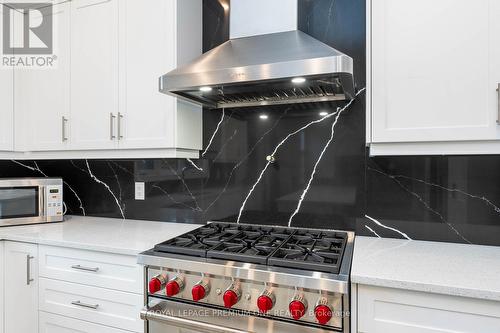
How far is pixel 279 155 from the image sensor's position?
179 cm

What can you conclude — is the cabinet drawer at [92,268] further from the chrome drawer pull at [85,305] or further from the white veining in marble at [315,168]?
the white veining in marble at [315,168]

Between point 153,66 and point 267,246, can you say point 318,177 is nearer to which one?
point 267,246

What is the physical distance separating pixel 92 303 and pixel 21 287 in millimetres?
497

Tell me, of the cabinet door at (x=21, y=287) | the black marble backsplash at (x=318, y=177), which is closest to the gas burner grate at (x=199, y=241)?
the black marble backsplash at (x=318, y=177)

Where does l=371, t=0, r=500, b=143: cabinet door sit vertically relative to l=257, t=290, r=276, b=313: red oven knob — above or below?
above

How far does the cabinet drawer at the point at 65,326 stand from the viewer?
1482 millimetres

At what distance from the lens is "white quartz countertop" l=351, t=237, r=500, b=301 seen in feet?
3.18

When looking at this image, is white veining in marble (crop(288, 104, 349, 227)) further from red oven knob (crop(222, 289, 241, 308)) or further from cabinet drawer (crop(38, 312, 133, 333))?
cabinet drawer (crop(38, 312, 133, 333))

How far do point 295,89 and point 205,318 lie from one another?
3.63ft

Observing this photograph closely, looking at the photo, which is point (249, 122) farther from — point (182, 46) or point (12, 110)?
point (12, 110)

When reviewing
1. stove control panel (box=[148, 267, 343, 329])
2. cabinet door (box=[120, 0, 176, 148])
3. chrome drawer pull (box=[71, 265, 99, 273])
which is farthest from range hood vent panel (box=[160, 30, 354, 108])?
chrome drawer pull (box=[71, 265, 99, 273])

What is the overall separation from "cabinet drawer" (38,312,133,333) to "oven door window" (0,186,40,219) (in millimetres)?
685

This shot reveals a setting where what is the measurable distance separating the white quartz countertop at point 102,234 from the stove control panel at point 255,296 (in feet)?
0.84

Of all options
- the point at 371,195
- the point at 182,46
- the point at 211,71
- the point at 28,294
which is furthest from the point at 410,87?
the point at 28,294
